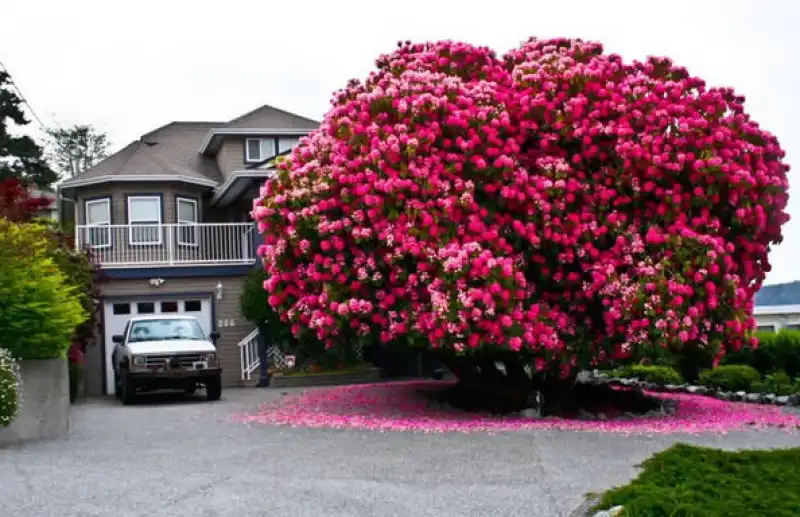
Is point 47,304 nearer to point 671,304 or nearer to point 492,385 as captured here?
point 492,385

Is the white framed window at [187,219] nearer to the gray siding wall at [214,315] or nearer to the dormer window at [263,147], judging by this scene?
the gray siding wall at [214,315]

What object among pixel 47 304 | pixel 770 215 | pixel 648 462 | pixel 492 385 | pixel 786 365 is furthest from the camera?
pixel 786 365

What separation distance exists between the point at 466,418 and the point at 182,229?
1530cm

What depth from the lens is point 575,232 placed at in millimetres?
14023

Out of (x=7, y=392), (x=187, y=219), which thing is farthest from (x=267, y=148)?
(x=7, y=392)

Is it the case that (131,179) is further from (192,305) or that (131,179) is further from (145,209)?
(192,305)

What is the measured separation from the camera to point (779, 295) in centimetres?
3297

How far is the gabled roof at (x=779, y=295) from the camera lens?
31.9 m

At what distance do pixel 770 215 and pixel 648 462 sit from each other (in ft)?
29.8

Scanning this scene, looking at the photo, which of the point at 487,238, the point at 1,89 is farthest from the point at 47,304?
the point at 1,89

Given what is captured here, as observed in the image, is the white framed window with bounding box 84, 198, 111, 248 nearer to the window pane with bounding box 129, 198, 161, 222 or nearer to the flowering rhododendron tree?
the window pane with bounding box 129, 198, 161, 222

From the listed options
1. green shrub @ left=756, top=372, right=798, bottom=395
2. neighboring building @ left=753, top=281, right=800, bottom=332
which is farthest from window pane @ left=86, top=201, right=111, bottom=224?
neighboring building @ left=753, top=281, right=800, bottom=332

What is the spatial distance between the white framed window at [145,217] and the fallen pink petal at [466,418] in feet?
33.4

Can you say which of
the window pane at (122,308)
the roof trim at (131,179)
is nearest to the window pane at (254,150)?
the roof trim at (131,179)
